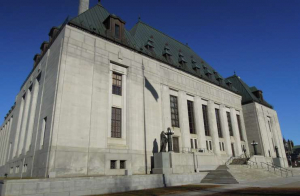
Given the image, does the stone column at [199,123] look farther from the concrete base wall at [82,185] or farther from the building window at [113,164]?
the building window at [113,164]

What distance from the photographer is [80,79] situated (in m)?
20.9

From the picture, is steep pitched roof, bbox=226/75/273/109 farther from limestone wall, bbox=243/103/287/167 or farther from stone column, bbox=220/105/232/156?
stone column, bbox=220/105/232/156

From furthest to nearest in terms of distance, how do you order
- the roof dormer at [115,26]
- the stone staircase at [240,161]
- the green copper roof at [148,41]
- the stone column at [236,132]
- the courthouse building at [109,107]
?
the stone column at [236,132], the stone staircase at [240,161], the roof dormer at [115,26], the green copper roof at [148,41], the courthouse building at [109,107]

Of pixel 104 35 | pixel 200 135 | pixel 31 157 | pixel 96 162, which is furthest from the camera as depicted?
pixel 200 135

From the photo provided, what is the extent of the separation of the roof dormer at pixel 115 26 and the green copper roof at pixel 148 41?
0.62 metres

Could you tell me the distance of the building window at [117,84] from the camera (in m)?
24.0

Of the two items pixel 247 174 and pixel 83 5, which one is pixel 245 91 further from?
pixel 83 5

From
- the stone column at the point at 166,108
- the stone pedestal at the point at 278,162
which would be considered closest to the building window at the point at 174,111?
the stone column at the point at 166,108

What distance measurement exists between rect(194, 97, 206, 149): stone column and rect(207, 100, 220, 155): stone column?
2473 millimetres

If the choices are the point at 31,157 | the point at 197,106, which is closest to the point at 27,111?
the point at 31,157

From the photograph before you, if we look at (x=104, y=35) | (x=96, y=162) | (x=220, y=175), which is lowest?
(x=220, y=175)

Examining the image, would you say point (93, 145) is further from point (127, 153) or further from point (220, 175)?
point (220, 175)

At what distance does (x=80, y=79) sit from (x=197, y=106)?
63.9 feet

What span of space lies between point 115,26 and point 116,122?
1280cm
